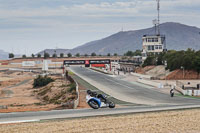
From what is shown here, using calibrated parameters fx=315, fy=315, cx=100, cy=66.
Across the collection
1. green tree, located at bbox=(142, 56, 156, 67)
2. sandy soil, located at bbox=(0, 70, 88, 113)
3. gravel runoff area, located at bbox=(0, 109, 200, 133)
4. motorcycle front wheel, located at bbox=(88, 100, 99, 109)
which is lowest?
sandy soil, located at bbox=(0, 70, 88, 113)

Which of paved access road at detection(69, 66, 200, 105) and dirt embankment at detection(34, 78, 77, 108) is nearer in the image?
paved access road at detection(69, 66, 200, 105)

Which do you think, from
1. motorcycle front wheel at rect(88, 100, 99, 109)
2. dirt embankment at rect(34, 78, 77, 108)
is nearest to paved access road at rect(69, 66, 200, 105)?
dirt embankment at rect(34, 78, 77, 108)

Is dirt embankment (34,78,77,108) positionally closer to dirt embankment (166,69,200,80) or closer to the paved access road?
the paved access road

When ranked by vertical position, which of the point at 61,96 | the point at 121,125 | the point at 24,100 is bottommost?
the point at 24,100

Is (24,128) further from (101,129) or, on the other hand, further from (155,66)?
(155,66)

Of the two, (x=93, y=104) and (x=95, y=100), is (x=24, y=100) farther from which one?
(x=95, y=100)

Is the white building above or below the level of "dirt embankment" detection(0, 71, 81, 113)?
above

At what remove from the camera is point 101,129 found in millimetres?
18234

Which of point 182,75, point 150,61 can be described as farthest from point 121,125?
point 150,61

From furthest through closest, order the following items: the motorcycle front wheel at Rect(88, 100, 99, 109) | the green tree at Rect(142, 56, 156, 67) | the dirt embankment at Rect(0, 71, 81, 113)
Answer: the green tree at Rect(142, 56, 156, 67) → the dirt embankment at Rect(0, 71, 81, 113) → the motorcycle front wheel at Rect(88, 100, 99, 109)

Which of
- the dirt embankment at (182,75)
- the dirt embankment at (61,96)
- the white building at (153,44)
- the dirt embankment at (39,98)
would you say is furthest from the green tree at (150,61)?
the dirt embankment at (61,96)

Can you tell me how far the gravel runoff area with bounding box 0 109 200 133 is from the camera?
1809 cm

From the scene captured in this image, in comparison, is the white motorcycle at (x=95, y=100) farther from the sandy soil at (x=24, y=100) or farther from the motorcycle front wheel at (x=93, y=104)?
the sandy soil at (x=24, y=100)

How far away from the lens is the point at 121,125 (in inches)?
758
